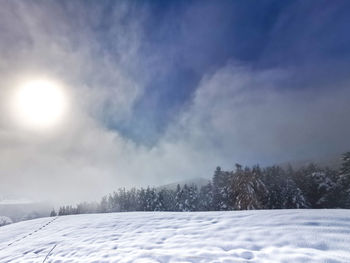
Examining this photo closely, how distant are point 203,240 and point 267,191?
25325 mm

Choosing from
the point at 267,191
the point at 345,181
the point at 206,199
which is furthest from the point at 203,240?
the point at 206,199

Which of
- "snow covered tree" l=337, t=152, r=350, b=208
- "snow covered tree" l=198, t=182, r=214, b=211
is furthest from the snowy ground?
"snow covered tree" l=198, t=182, r=214, b=211

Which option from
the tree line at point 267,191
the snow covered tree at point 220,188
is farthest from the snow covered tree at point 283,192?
the snow covered tree at point 220,188

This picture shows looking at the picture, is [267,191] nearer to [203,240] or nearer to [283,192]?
[283,192]

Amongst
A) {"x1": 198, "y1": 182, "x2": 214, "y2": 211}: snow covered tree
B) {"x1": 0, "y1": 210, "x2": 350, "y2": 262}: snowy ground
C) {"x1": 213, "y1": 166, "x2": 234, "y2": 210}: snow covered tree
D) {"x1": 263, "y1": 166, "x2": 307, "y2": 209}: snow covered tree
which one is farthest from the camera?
{"x1": 198, "y1": 182, "x2": 214, "y2": 211}: snow covered tree

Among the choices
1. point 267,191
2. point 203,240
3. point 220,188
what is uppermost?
point 220,188

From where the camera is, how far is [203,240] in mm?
6398

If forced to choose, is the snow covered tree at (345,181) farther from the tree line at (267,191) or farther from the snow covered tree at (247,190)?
the snow covered tree at (247,190)

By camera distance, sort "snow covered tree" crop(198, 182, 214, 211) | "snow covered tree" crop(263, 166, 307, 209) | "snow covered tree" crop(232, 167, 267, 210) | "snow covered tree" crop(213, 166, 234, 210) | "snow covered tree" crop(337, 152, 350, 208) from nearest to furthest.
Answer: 1. "snow covered tree" crop(232, 167, 267, 210)
2. "snow covered tree" crop(337, 152, 350, 208)
3. "snow covered tree" crop(263, 166, 307, 209)
4. "snow covered tree" crop(213, 166, 234, 210)
5. "snow covered tree" crop(198, 182, 214, 211)

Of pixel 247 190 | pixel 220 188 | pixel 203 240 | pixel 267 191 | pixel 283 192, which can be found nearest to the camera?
pixel 203 240

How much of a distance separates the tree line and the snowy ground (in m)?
18.9

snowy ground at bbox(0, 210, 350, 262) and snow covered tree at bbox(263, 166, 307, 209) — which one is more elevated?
snow covered tree at bbox(263, 166, 307, 209)

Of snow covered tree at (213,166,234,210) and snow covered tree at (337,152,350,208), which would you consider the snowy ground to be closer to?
snow covered tree at (337,152,350,208)

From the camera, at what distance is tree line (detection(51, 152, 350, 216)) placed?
2658 centimetres
